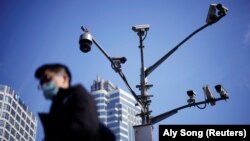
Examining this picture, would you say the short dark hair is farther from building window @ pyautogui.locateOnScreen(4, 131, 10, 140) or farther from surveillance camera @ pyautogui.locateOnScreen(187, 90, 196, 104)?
building window @ pyautogui.locateOnScreen(4, 131, 10, 140)

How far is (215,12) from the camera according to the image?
30.4ft

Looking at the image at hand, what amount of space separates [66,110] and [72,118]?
125 mm

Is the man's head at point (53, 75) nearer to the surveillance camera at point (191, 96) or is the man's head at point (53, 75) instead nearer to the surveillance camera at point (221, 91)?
the surveillance camera at point (191, 96)

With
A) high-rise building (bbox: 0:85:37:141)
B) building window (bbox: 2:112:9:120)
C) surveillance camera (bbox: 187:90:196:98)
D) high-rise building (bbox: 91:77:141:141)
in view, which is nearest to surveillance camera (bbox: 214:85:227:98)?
surveillance camera (bbox: 187:90:196:98)

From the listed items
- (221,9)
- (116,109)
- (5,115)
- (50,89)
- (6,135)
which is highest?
(116,109)

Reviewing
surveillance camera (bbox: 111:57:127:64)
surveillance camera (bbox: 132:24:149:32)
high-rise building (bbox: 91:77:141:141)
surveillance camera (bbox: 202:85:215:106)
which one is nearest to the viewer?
surveillance camera (bbox: 111:57:127:64)

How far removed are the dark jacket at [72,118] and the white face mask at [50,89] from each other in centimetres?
5

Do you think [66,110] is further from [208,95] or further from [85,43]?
[208,95]

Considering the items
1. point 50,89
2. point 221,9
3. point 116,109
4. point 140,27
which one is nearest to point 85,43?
point 140,27

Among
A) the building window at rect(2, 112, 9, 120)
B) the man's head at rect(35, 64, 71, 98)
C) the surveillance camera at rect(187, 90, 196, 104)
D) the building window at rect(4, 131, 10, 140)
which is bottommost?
the building window at rect(4, 131, 10, 140)

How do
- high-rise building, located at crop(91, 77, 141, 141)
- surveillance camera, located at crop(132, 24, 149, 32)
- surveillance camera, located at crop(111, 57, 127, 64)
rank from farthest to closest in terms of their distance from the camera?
high-rise building, located at crop(91, 77, 141, 141), surveillance camera, located at crop(132, 24, 149, 32), surveillance camera, located at crop(111, 57, 127, 64)

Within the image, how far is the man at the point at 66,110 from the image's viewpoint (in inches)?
86.6

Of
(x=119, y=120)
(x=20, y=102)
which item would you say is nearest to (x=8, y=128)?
(x=20, y=102)

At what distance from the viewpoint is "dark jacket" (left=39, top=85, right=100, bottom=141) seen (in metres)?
2.19
